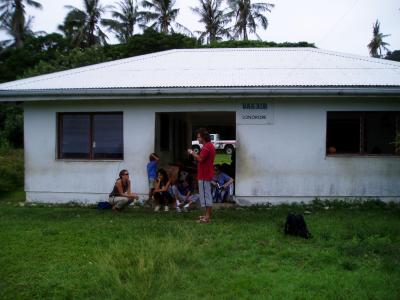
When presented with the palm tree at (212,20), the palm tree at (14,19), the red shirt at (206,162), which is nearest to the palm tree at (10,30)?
the palm tree at (14,19)

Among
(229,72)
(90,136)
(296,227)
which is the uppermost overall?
(229,72)

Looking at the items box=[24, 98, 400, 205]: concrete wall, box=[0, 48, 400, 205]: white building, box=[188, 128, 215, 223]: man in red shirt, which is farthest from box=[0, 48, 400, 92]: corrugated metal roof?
box=[188, 128, 215, 223]: man in red shirt

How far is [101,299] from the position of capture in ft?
16.9

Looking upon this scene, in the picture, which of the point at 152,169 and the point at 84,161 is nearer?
the point at 152,169

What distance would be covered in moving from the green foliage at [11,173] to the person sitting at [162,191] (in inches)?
215

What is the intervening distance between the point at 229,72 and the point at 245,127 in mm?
1949

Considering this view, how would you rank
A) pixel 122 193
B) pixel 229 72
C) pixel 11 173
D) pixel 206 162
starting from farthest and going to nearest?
pixel 11 173, pixel 229 72, pixel 122 193, pixel 206 162

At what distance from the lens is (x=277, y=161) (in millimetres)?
11562

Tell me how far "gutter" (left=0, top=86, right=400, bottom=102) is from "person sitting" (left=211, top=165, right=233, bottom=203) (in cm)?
196

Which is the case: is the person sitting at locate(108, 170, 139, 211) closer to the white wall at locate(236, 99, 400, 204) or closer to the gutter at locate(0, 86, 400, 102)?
the gutter at locate(0, 86, 400, 102)

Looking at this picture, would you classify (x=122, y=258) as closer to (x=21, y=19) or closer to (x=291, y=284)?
(x=291, y=284)

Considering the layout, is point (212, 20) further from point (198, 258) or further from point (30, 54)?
point (198, 258)

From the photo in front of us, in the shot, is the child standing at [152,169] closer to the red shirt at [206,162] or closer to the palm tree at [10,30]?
the red shirt at [206,162]

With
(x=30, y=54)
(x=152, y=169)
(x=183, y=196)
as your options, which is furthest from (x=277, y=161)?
(x=30, y=54)
